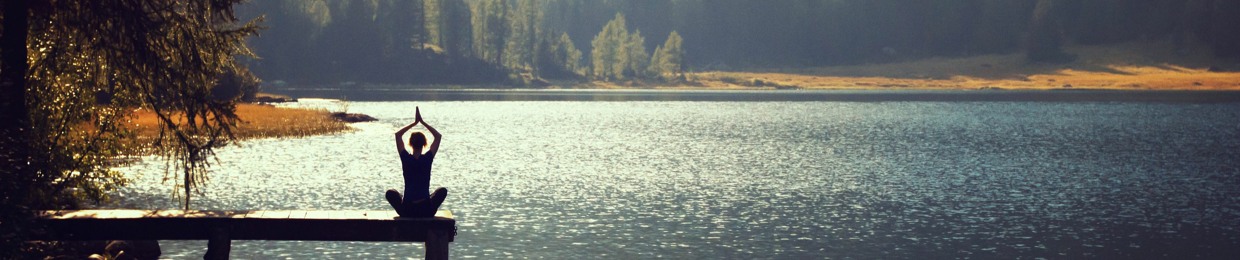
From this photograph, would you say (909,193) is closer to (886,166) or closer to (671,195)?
(671,195)

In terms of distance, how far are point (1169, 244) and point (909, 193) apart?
516 inches

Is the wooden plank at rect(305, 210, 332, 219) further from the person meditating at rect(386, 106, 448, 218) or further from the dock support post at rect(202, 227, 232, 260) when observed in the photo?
the dock support post at rect(202, 227, 232, 260)

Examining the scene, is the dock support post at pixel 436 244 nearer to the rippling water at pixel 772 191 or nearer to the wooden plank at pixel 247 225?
the wooden plank at pixel 247 225

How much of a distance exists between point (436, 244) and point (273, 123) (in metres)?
61.3

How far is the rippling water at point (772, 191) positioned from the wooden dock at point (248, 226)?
6.97 metres

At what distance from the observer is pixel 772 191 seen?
140ft

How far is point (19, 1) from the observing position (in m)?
20.0

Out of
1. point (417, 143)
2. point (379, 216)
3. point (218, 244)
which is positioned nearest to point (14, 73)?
point (218, 244)

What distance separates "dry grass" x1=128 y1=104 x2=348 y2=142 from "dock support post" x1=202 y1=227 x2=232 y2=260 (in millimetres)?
41724

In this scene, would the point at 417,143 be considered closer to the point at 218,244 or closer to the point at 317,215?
the point at 317,215

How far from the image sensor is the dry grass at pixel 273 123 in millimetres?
67875

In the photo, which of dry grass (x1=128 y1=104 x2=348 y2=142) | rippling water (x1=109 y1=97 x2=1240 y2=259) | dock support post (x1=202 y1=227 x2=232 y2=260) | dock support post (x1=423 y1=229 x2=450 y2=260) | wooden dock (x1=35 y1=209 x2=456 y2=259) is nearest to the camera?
wooden dock (x1=35 y1=209 x2=456 y2=259)

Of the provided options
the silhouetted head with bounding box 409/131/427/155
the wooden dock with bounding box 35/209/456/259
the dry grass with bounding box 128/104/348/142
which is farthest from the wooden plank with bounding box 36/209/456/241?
the dry grass with bounding box 128/104/348/142

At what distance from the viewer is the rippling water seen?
2914 centimetres
